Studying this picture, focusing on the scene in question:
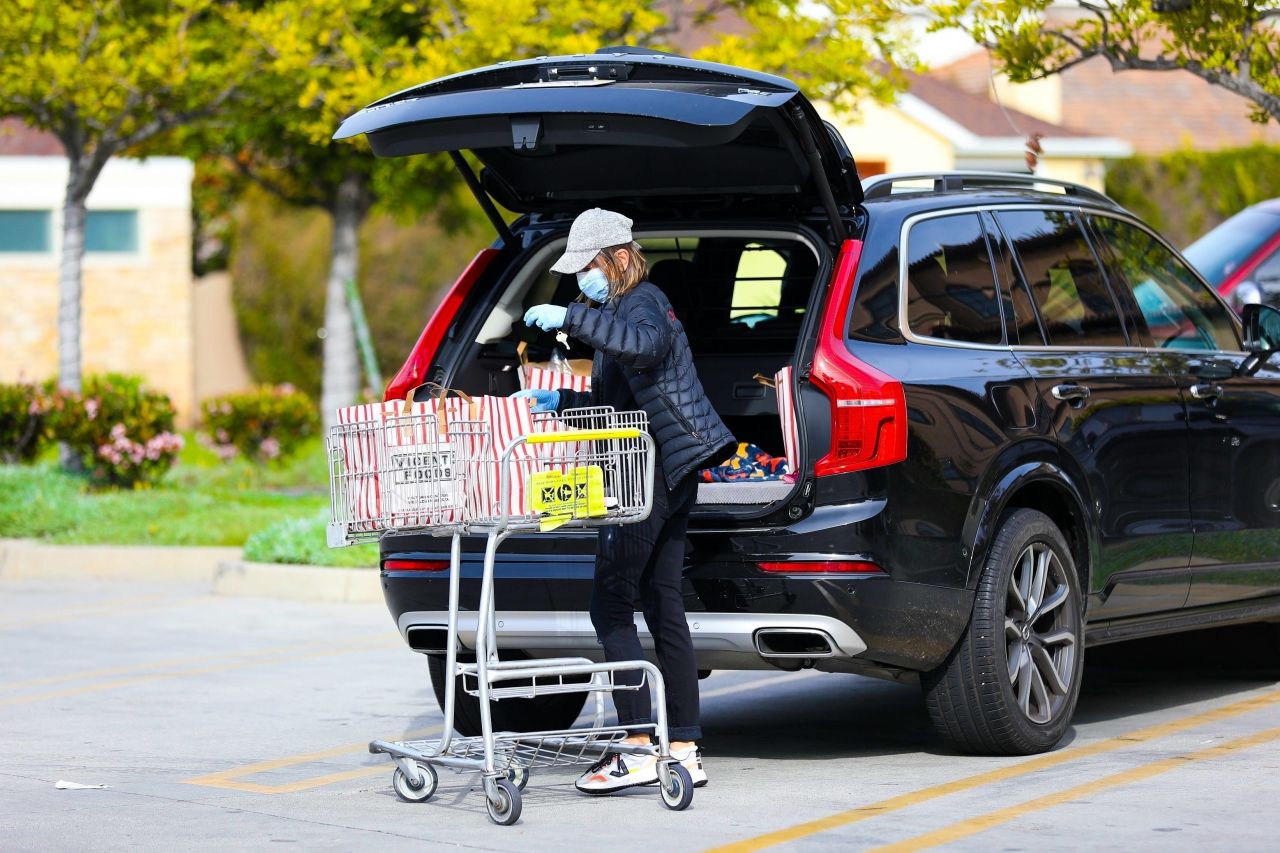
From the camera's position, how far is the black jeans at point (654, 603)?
6047 mm

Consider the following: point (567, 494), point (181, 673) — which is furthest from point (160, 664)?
point (567, 494)

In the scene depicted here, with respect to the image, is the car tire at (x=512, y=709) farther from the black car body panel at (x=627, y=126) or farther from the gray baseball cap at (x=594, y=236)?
the black car body panel at (x=627, y=126)

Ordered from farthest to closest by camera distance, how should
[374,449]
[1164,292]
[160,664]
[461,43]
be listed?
[461,43]
[160,664]
[1164,292]
[374,449]

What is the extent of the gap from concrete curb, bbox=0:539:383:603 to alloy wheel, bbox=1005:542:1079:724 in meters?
5.73

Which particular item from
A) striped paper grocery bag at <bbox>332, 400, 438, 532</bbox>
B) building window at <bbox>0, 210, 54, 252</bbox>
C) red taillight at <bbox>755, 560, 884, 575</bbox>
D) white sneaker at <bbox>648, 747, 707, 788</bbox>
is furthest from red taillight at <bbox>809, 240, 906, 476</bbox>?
building window at <bbox>0, 210, 54, 252</bbox>

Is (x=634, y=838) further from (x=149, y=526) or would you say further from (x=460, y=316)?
(x=149, y=526)

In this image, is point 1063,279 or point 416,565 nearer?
point 416,565

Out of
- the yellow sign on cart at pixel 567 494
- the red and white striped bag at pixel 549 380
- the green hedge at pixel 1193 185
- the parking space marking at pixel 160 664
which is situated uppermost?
the green hedge at pixel 1193 185

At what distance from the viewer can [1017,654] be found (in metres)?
6.55

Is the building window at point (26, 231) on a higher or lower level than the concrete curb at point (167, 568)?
higher

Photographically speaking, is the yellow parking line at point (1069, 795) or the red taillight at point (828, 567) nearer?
the yellow parking line at point (1069, 795)

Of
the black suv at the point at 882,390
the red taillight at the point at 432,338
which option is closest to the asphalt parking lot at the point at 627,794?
the black suv at the point at 882,390

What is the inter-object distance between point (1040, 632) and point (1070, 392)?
2.65 feet

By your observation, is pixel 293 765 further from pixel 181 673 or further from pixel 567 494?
pixel 181 673
